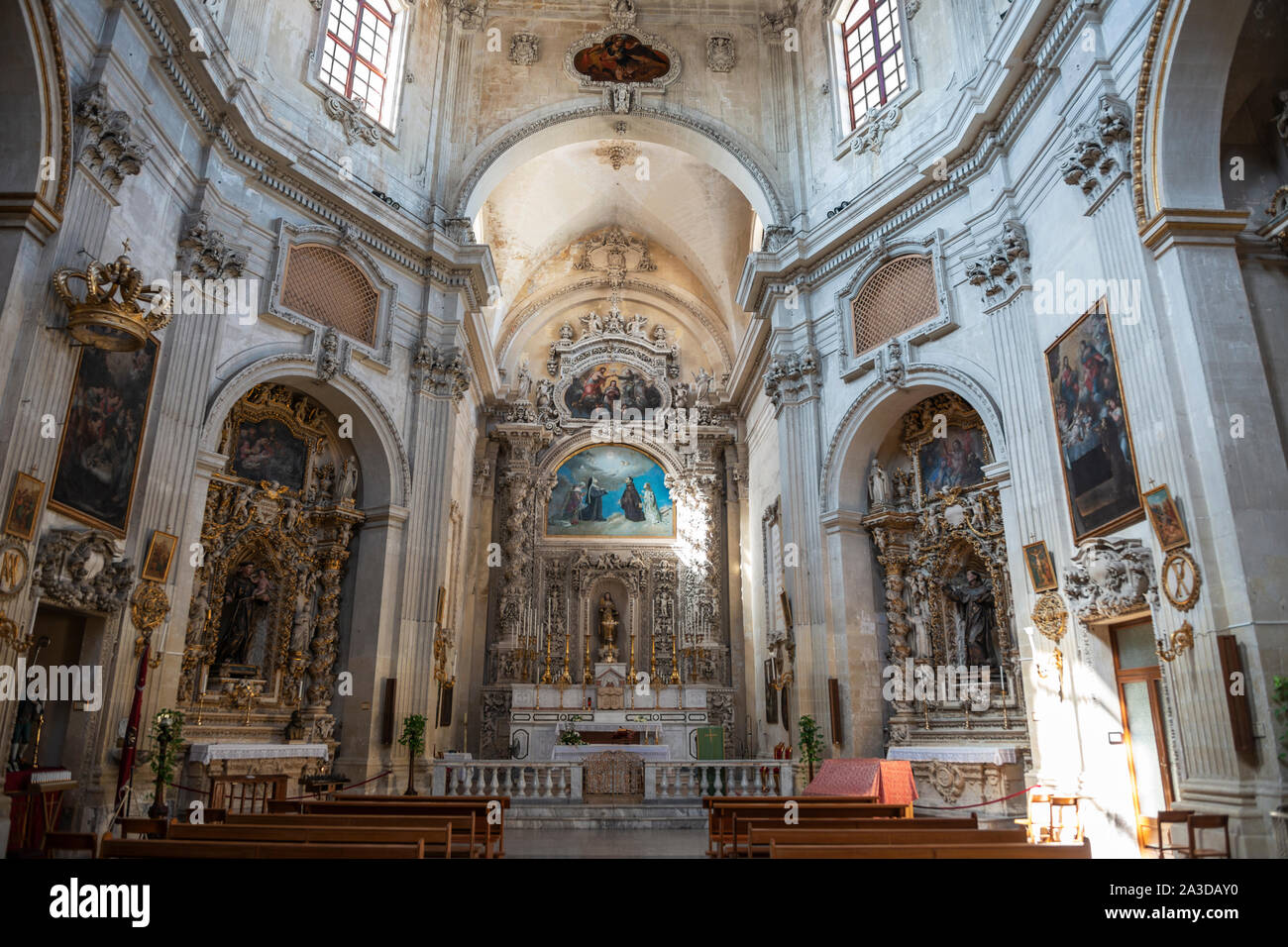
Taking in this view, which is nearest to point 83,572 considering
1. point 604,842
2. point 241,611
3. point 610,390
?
point 241,611

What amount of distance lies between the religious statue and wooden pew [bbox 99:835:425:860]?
15858 mm

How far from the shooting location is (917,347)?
14.1 m

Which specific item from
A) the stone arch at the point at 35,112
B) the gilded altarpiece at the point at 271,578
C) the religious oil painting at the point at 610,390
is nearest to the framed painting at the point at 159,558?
the gilded altarpiece at the point at 271,578

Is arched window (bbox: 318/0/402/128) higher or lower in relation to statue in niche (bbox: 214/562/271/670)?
higher

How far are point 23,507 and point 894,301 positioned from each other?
12.8 metres

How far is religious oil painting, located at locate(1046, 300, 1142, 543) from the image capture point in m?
9.35

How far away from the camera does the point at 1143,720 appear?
31.8 feet

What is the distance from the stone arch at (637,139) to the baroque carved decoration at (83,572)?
1039cm

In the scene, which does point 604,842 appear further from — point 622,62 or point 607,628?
point 622,62

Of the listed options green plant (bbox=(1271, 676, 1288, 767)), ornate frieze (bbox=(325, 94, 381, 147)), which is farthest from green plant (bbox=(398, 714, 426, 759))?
green plant (bbox=(1271, 676, 1288, 767))

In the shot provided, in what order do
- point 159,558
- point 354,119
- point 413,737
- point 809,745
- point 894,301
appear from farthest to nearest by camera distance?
point 354,119, point 894,301, point 809,745, point 413,737, point 159,558

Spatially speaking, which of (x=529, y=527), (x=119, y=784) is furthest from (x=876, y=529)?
(x=119, y=784)

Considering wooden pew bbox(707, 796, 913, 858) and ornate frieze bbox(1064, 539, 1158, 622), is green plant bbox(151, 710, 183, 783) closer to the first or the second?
wooden pew bbox(707, 796, 913, 858)
